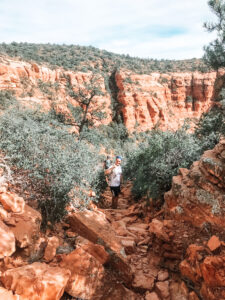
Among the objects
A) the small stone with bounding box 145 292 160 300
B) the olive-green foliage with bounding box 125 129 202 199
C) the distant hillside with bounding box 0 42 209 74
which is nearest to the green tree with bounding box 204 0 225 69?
the olive-green foliage with bounding box 125 129 202 199

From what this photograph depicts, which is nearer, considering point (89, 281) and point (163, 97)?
point (89, 281)

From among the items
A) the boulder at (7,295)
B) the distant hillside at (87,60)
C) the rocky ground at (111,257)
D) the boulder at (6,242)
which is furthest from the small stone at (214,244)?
the distant hillside at (87,60)

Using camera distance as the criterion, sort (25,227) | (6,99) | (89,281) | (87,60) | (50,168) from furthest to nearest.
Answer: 1. (87,60)
2. (6,99)
3. (50,168)
4. (25,227)
5. (89,281)

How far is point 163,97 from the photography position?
29.1 m

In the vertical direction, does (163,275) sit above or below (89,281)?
below

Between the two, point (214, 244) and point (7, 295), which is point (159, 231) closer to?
point (214, 244)

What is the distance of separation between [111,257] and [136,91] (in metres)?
25.7

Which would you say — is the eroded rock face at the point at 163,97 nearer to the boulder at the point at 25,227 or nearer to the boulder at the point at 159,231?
the boulder at the point at 159,231

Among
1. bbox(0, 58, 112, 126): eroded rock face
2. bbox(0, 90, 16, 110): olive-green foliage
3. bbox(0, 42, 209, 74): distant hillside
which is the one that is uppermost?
bbox(0, 42, 209, 74): distant hillside

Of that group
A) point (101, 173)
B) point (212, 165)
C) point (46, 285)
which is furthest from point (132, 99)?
point (46, 285)

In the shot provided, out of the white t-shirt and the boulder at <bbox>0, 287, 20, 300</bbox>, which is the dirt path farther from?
the boulder at <bbox>0, 287, 20, 300</bbox>

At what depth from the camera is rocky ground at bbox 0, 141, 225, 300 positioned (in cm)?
229

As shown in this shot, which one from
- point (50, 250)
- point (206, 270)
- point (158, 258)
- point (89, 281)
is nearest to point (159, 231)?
point (158, 258)

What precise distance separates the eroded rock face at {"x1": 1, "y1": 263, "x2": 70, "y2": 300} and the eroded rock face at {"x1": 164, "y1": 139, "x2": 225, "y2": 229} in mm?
2365
